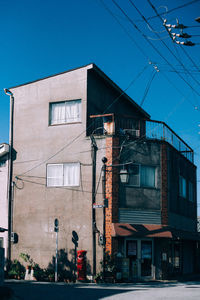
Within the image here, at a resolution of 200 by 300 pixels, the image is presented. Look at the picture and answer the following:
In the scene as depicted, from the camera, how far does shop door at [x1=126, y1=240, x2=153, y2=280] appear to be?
73.0 ft

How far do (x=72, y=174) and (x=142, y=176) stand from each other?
3.97 meters

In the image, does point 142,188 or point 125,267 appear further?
point 142,188

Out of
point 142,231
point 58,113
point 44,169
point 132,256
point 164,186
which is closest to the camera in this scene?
point 142,231

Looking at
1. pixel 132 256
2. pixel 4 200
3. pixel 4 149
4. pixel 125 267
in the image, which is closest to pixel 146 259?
pixel 132 256

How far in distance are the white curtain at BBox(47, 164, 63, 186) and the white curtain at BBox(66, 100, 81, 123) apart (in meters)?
2.82

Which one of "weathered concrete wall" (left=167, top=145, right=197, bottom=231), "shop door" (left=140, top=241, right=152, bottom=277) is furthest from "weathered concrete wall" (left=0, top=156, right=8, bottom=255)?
"weathered concrete wall" (left=167, top=145, right=197, bottom=231)

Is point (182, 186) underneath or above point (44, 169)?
underneath

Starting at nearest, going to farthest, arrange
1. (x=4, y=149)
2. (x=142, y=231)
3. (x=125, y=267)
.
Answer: (x=125, y=267) → (x=142, y=231) → (x=4, y=149)

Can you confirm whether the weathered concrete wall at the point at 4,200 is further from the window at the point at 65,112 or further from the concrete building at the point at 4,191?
the window at the point at 65,112

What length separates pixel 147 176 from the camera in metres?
23.2

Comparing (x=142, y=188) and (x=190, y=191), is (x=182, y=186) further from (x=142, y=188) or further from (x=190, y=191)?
(x=142, y=188)

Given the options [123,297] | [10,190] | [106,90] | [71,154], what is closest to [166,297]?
[123,297]

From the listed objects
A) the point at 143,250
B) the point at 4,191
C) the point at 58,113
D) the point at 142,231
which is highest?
the point at 58,113

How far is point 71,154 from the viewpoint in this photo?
2355 cm
